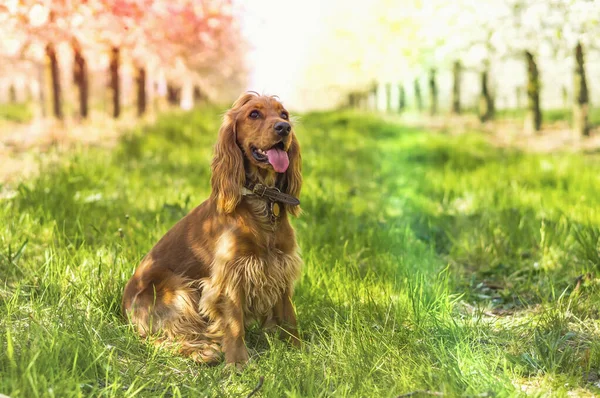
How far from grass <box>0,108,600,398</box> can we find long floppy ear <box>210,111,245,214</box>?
→ 0.80 m

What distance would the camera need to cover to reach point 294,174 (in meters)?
3.65

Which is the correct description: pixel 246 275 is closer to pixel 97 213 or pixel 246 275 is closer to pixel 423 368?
pixel 423 368

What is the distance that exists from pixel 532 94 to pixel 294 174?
14.0 m

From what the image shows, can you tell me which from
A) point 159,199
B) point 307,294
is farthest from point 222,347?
point 159,199

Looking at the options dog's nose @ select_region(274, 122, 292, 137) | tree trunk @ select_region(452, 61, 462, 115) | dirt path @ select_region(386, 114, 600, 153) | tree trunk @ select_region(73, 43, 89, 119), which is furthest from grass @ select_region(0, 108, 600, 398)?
tree trunk @ select_region(452, 61, 462, 115)

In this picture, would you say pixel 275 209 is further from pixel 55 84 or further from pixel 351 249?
pixel 55 84

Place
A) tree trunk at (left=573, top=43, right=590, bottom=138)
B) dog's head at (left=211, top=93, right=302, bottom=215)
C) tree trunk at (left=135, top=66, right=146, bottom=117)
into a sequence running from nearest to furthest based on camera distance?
dog's head at (left=211, top=93, right=302, bottom=215)
tree trunk at (left=573, top=43, right=590, bottom=138)
tree trunk at (left=135, top=66, right=146, bottom=117)

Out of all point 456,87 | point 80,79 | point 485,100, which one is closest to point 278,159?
point 80,79

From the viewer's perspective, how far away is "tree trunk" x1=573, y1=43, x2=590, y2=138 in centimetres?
1305

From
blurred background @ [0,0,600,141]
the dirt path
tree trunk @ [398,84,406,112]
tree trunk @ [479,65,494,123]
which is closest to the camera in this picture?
blurred background @ [0,0,600,141]

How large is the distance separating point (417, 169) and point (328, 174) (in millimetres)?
1575

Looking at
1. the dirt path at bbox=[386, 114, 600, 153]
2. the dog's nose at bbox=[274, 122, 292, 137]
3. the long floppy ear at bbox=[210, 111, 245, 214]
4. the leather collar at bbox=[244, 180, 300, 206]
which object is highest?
the dog's nose at bbox=[274, 122, 292, 137]

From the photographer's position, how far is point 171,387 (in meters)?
2.86

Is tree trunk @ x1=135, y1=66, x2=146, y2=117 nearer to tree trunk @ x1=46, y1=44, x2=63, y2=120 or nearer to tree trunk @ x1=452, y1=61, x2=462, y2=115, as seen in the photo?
tree trunk @ x1=46, y1=44, x2=63, y2=120
